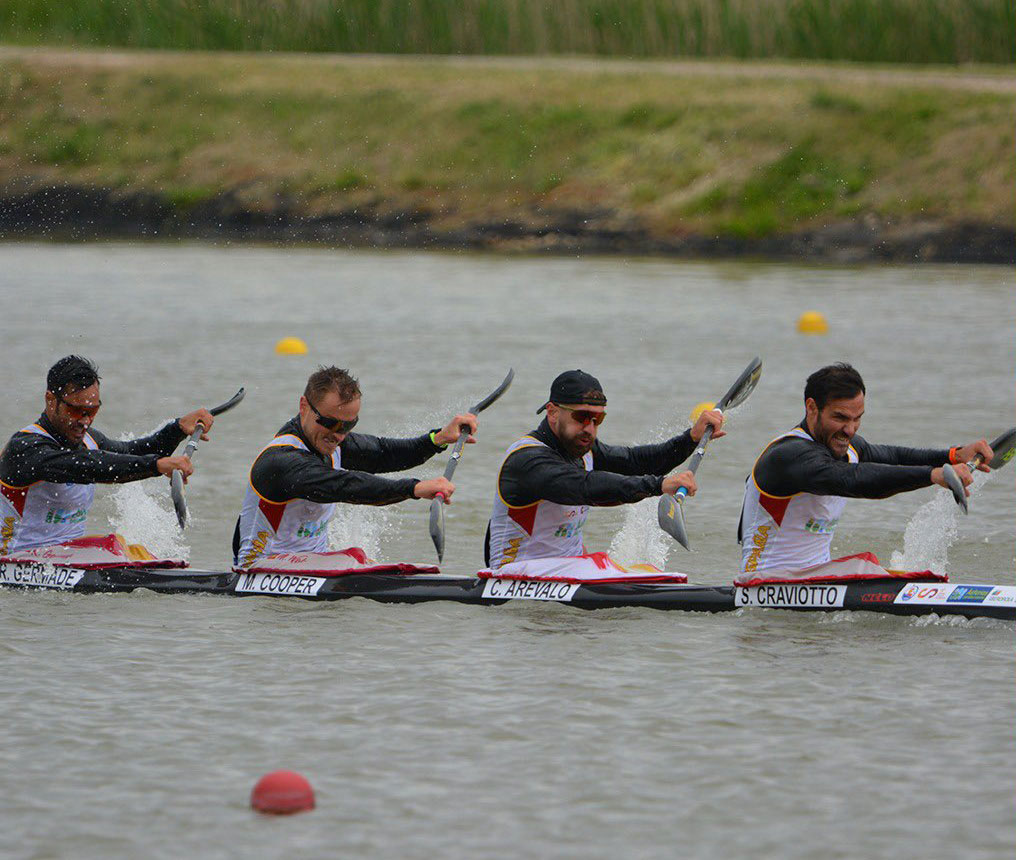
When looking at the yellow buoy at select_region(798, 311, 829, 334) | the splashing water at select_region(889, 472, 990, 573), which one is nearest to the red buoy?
the splashing water at select_region(889, 472, 990, 573)

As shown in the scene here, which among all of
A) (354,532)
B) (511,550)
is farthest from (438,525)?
(354,532)

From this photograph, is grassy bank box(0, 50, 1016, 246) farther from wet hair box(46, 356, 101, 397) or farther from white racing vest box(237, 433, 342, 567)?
wet hair box(46, 356, 101, 397)

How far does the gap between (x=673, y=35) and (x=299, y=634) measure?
33385mm

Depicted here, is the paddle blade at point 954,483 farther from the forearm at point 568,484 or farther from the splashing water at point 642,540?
the splashing water at point 642,540

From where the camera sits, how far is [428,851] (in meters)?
6.82

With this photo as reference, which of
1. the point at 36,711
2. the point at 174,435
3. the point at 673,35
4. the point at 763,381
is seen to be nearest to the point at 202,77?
the point at 673,35

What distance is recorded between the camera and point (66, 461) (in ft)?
33.7

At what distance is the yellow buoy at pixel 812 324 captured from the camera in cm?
2438

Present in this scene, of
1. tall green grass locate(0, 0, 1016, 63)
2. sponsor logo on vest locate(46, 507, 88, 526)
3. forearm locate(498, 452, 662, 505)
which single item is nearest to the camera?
forearm locate(498, 452, 662, 505)

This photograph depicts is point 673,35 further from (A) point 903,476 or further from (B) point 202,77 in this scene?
(A) point 903,476

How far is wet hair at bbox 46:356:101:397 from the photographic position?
10242mm

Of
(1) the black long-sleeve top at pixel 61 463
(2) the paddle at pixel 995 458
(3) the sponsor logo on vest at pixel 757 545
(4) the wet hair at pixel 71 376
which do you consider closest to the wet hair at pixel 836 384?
(2) the paddle at pixel 995 458

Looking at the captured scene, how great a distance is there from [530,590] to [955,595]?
2384 millimetres

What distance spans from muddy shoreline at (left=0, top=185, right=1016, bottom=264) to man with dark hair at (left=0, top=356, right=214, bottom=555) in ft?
79.3
